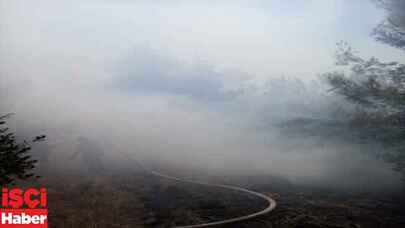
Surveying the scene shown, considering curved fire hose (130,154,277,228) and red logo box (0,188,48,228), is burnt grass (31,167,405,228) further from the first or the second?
red logo box (0,188,48,228)

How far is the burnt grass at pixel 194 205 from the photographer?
10359mm

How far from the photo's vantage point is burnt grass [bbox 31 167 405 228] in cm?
1036

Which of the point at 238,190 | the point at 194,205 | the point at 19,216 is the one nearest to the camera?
the point at 19,216

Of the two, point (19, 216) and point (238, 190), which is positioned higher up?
point (19, 216)

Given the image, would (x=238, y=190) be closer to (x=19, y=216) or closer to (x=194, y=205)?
(x=194, y=205)

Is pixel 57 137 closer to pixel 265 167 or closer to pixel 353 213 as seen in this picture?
pixel 265 167

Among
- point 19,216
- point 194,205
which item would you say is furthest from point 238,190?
point 19,216

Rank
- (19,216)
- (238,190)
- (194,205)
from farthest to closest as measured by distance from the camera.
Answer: (238,190) → (194,205) → (19,216)

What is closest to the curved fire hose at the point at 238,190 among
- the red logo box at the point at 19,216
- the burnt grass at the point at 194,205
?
the burnt grass at the point at 194,205

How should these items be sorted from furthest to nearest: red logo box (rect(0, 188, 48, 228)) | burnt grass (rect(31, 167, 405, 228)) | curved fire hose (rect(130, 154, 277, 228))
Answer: burnt grass (rect(31, 167, 405, 228)) < curved fire hose (rect(130, 154, 277, 228)) < red logo box (rect(0, 188, 48, 228))

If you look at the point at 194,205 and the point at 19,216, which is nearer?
the point at 19,216

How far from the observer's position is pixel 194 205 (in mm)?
12594

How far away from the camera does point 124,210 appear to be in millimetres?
11594

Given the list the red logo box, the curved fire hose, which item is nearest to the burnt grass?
the curved fire hose
